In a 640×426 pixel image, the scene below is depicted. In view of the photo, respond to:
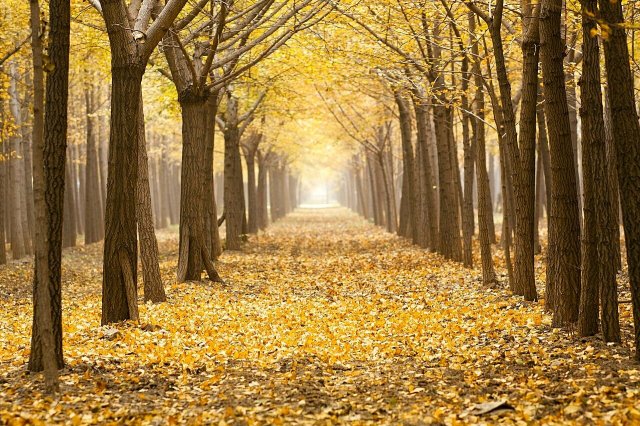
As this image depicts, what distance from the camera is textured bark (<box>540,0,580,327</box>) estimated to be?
804 cm

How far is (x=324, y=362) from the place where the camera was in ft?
26.3

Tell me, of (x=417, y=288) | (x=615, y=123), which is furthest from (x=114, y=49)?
(x=417, y=288)

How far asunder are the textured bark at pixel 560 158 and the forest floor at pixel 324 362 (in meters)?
0.78

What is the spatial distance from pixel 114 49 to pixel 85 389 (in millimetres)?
4409

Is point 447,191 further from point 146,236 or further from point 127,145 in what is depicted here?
point 127,145

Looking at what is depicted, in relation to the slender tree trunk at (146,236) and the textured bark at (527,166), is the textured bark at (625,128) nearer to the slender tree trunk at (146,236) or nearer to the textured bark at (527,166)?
the textured bark at (527,166)

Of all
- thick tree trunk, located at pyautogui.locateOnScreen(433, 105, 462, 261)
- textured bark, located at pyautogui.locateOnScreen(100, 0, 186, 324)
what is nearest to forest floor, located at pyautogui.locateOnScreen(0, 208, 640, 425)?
textured bark, located at pyautogui.locateOnScreen(100, 0, 186, 324)

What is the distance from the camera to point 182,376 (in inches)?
289

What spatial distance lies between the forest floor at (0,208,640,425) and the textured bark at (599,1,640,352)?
1338mm

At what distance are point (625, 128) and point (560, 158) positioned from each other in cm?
196

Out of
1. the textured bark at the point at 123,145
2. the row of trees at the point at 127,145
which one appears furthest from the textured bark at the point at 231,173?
the textured bark at the point at 123,145

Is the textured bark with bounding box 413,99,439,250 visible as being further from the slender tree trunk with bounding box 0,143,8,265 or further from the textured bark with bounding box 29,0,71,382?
the textured bark with bounding box 29,0,71,382

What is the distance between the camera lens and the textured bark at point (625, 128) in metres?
6.11

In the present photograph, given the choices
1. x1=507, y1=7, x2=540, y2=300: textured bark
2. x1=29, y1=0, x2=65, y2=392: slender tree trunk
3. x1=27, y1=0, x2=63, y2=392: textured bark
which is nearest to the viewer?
x1=27, y1=0, x2=63, y2=392: textured bark
